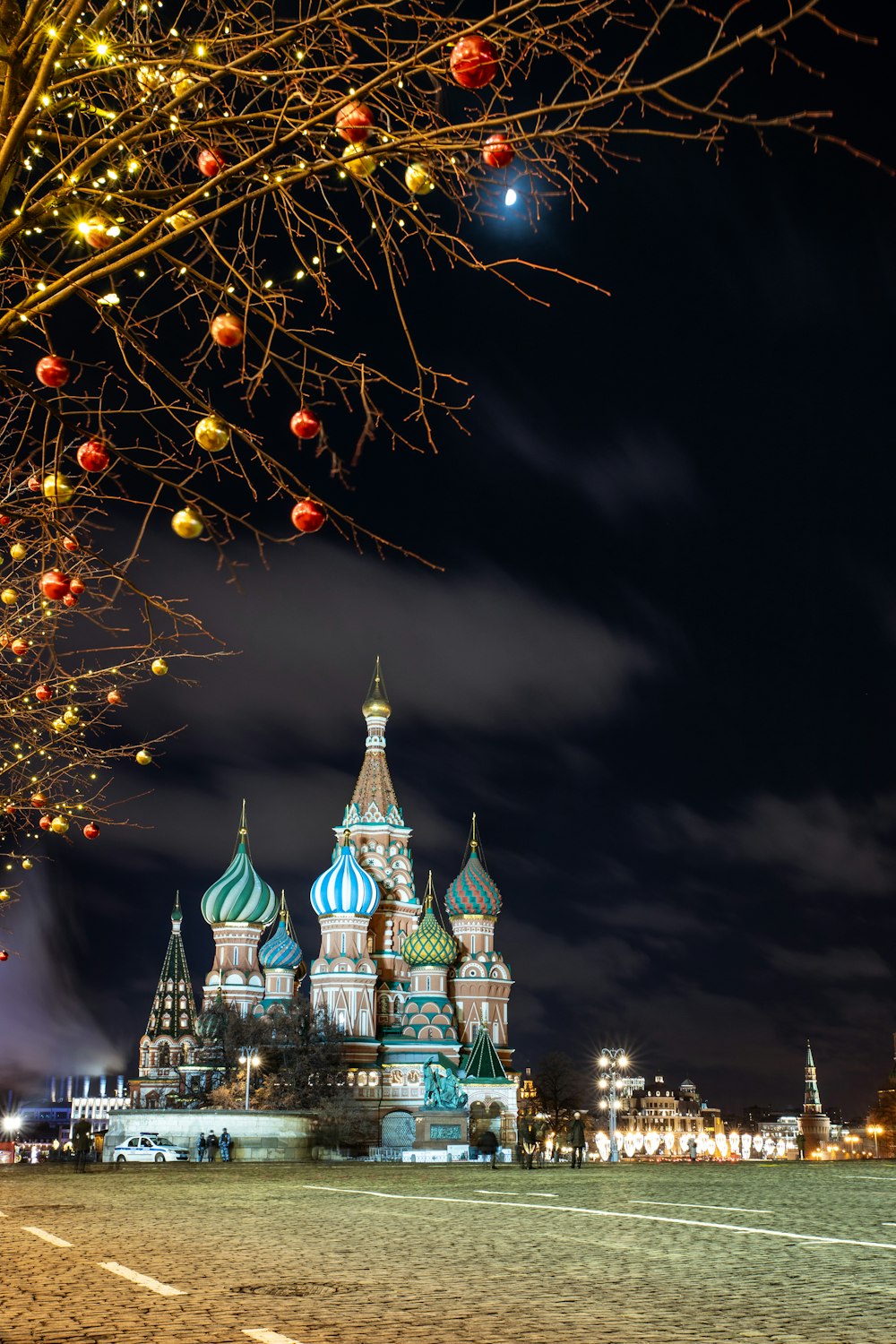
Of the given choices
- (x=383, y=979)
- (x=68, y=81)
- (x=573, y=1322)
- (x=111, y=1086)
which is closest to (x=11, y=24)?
(x=68, y=81)

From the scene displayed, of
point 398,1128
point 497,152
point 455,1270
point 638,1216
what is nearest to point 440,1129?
point 398,1128

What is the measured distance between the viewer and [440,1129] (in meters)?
45.6

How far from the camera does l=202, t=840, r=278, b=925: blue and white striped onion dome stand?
70.6 meters

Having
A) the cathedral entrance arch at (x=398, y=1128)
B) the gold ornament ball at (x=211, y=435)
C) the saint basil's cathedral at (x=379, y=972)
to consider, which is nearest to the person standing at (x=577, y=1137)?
the gold ornament ball at (x=211, y=435)

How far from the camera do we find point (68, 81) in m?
4.61

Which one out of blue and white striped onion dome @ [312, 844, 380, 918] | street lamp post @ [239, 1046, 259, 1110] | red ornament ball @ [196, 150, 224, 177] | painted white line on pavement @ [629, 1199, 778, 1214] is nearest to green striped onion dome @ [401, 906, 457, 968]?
blue and white striped onion dome @ [312, 844, 380, 918]

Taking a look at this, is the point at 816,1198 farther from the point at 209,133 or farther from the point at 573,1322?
the point at 209,133

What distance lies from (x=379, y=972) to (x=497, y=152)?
68.4m

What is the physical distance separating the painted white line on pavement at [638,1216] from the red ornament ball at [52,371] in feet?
24.0

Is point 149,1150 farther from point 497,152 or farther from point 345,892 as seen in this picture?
point 497,152

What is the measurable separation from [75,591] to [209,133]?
78.6 inches

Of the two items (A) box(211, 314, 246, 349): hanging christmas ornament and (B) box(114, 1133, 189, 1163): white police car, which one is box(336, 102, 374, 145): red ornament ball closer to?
(A) box(211, 314, 246, 349): hanging christmas ornament

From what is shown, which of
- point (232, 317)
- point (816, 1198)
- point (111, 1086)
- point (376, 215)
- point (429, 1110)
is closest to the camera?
point (232, 317)

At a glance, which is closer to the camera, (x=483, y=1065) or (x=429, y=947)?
(x=483, y=1065)
